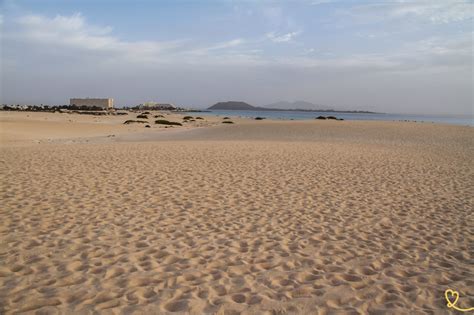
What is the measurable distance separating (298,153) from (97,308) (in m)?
14.3

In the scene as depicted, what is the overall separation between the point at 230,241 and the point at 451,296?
3.06 metres

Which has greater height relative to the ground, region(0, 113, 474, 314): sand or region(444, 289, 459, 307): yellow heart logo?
region(0, 113, 474, 314): sand

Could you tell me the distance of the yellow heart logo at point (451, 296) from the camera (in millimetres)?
4125

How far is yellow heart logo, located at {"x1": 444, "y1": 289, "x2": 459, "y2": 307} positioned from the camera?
13.5ft

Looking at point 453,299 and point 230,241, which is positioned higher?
point 230,241

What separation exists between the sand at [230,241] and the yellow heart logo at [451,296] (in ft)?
0.27

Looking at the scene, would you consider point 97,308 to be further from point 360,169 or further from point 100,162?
point 360,169

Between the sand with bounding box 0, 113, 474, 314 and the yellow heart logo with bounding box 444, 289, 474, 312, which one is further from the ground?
the sand with bounding box 0, 113, 474, 314

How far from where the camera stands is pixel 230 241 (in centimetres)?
573

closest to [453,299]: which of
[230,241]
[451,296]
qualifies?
[451,296]

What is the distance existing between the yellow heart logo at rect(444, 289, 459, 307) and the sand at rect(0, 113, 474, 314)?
83 mm

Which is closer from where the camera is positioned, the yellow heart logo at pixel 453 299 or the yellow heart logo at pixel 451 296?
the yellow heart logo at pixel 453 299

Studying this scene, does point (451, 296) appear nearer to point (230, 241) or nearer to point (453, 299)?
point (453, 299)

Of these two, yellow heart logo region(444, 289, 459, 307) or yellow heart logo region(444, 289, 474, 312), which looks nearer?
yellow heart logo region(444, 289, 474, 312)
